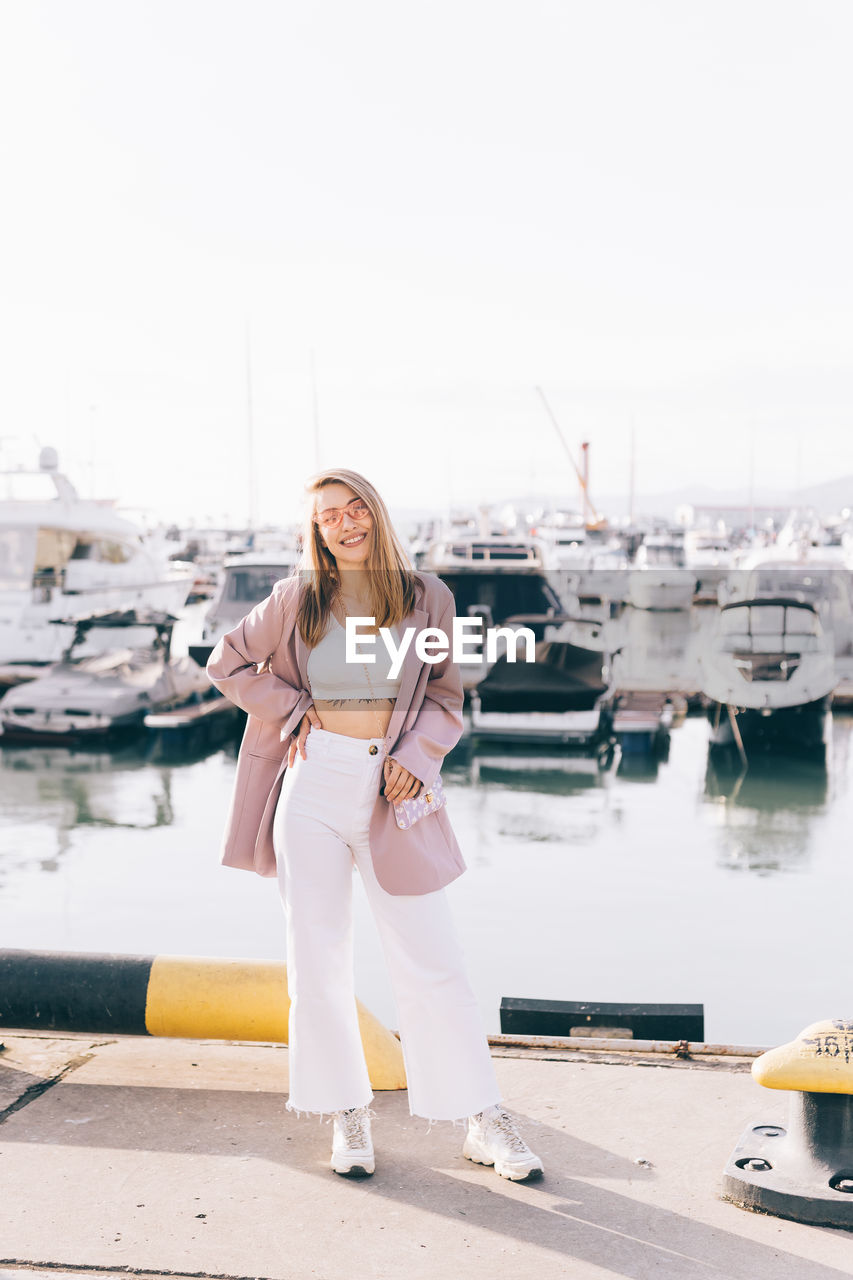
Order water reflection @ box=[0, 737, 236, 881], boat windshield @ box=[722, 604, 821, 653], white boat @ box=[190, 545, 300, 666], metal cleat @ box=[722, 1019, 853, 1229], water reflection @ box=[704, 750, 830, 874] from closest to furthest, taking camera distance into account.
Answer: metal cleat @ box=[722, 1019, 853, 1229] < water reflection @ box=[704, 750, 830, 874] < water reflection @ box=[0, 737, 236, 881] < boat windshield @ box=[722, 604, 821, 653] < white boat @ box=[190, 545, 300, 666]

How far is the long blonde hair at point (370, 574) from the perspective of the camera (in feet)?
10.4

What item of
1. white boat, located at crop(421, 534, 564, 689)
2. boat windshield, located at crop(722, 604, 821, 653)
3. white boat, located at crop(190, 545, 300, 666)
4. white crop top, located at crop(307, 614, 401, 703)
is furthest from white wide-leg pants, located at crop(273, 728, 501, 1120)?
white boat, located at crop(190, 545, 300, 666)

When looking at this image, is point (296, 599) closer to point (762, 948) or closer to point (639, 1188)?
point (639, 1188)

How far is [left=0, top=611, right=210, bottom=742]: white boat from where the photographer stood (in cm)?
1467

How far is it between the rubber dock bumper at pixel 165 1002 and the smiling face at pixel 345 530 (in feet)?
4.54

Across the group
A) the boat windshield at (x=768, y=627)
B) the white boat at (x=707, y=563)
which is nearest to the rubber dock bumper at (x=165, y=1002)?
the boat windshield at (x=768, y=627)

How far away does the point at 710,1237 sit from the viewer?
276cm

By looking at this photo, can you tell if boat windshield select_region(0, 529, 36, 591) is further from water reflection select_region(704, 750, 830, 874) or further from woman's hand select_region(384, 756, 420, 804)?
woman's hand select_region(384, 756, 420, 804)

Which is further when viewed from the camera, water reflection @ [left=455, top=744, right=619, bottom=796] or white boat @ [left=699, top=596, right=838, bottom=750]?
white boat @ [left=699, top=596, right=838, bottom=750]

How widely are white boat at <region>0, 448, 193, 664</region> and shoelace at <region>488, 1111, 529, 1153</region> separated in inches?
603

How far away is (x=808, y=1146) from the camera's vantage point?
2.97m

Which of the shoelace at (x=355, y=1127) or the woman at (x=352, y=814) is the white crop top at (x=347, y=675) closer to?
the woman at (x=352, y=814)

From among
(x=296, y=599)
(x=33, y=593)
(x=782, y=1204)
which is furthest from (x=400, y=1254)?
(x=33, y=593)

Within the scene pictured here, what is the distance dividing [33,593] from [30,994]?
53.4 ft
